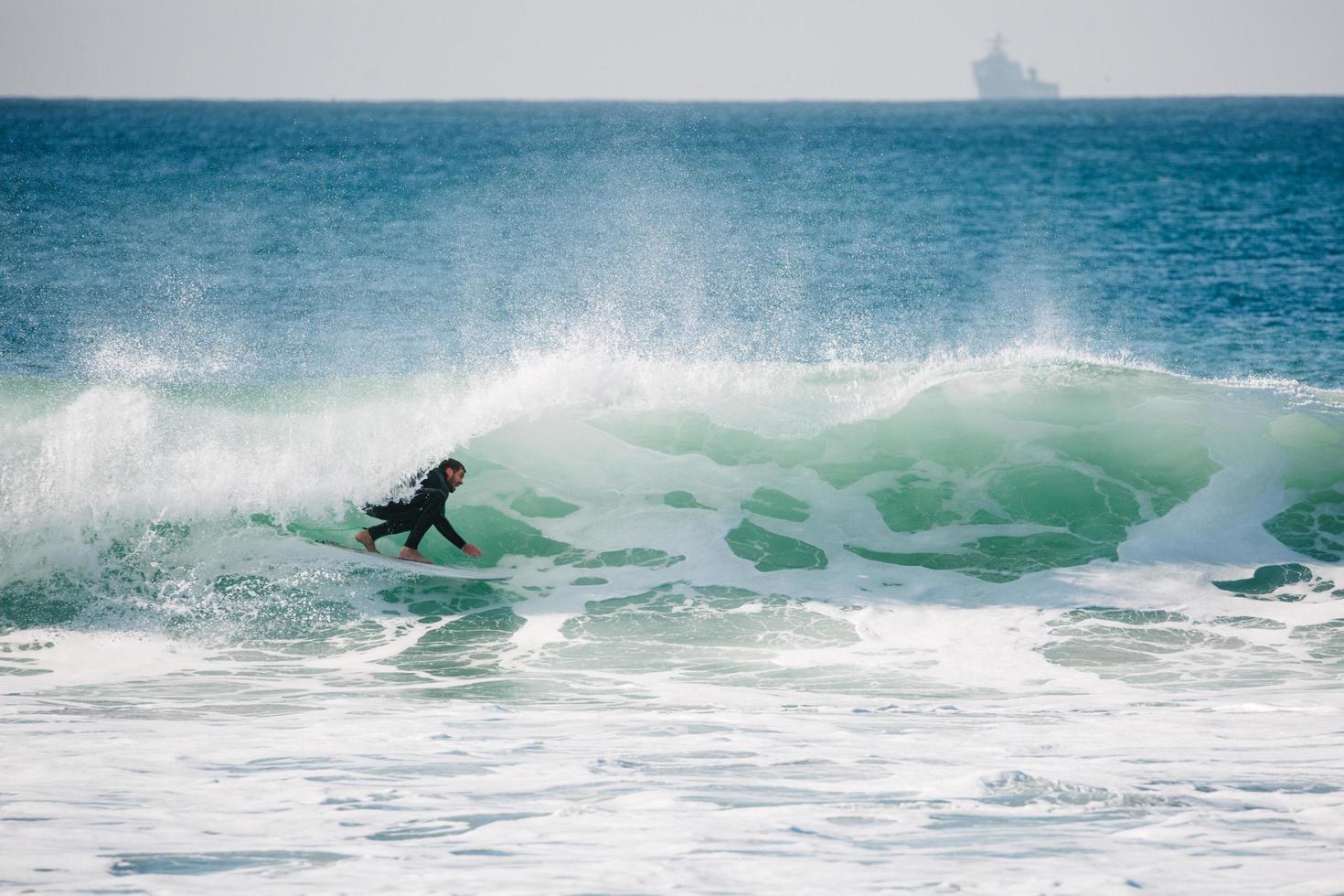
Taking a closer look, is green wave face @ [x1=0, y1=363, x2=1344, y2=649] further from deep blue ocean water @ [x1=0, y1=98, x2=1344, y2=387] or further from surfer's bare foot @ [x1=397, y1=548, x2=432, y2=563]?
→ deep blue ocean water @ [x1=0, y1=98, x2=1344, y2=387]

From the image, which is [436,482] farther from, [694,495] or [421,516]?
[694,495]

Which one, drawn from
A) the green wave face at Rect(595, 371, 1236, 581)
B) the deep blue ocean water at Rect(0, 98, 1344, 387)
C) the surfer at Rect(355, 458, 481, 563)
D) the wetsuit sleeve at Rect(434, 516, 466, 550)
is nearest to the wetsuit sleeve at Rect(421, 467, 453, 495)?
the surfer at Rect(355, 458, 481, 563)

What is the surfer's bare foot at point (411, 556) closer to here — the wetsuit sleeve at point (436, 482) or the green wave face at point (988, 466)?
the wetsuit sleeve at point (436, 482)

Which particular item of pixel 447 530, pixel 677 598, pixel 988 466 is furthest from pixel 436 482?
pixel 988 466

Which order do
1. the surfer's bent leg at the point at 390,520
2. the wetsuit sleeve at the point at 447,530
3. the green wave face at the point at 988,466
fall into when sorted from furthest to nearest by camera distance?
the green wave face at the point at 988,466, the surfer's bent leg at the point at 390,520, the wetsuit sleeve at the point at 447,530

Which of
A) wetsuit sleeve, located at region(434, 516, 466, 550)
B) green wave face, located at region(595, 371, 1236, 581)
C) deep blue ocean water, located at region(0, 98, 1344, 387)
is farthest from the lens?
deep blue ocean water, located at region(0, 98, 1344, 387)

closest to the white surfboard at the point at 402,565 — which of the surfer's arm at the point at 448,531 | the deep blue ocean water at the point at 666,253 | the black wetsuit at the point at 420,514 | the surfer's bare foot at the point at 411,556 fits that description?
the surfer's bare foot at the point at 411,556

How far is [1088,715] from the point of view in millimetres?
7574

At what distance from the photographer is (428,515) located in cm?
1090

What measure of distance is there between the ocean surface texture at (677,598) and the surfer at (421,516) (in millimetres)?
285

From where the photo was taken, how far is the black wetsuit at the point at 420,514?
1082cm

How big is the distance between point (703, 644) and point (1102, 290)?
76.7ft

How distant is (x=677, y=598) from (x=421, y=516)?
2330 millimetres

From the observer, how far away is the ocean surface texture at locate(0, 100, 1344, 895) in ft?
18.1
